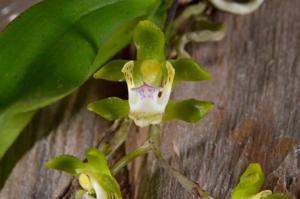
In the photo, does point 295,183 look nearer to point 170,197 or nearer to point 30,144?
point 170,197

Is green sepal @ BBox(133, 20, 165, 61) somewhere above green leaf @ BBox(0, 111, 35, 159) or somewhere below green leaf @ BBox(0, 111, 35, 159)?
above

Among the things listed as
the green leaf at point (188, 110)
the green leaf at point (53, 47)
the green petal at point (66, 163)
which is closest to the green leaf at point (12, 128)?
the green leaf at point (53, 47)

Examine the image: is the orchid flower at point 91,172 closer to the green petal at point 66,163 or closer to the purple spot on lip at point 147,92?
the green petal at point 66,163

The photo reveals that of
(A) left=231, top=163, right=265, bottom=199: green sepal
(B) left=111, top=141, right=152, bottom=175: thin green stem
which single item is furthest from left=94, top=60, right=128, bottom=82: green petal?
(A) left=231, top=163, right=265, bottom=199: green sepal

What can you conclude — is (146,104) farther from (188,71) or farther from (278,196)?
(278,196)

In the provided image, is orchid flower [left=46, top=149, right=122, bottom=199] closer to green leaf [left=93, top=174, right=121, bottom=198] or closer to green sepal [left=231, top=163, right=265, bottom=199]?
green leaf [left=93, top=174, right=121, bottom=198]

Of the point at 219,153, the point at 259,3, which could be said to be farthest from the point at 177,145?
the point at 259,3

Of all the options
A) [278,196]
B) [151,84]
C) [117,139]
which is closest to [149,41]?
[151,84]
